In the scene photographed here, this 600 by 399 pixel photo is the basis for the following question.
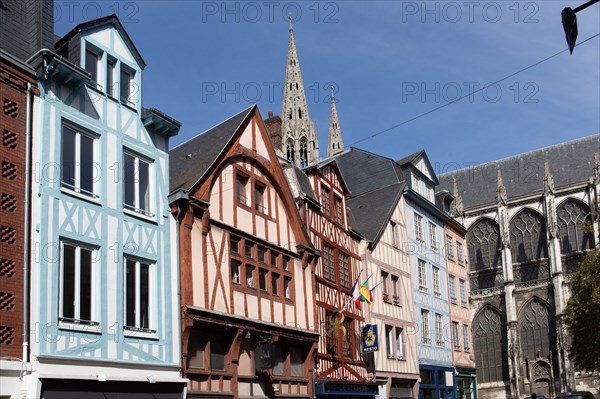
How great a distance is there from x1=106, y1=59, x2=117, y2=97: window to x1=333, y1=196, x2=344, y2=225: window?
11184mm

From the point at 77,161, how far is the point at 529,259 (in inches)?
2353

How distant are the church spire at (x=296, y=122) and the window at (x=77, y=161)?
262ft

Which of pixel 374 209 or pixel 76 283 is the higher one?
pixel 374 209

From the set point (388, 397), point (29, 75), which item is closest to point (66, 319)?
point (29, 75)

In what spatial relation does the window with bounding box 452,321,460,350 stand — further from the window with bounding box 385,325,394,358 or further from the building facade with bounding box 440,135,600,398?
the building facade with bounding box 440,135,600,398

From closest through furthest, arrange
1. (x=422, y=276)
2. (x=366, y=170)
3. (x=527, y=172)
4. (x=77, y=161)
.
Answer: (x=77, y=161) < (x=422, y=276) < (x=366, y=170) < (x=527, y=172)

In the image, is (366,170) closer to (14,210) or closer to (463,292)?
(463,292)

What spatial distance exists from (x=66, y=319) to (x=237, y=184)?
7.27 metres

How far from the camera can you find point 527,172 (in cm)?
7431

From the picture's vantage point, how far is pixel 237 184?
20.2m

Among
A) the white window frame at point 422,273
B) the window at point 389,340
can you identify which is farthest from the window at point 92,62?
the white window frame at point 422,273

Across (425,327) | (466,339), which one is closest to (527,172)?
(466,339)

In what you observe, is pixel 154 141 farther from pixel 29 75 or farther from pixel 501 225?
pixel 501 225

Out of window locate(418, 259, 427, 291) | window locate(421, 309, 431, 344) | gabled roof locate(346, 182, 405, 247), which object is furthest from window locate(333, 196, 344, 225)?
window locate(421, 309, 431, 344)
